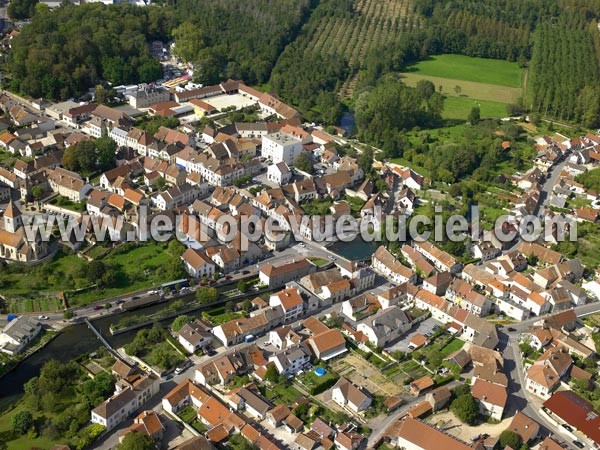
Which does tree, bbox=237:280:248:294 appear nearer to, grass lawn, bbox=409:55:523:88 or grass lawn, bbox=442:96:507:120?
grass lawn, bbox=442:96:507:120

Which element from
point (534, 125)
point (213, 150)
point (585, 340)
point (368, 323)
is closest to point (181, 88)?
point (213, 150)

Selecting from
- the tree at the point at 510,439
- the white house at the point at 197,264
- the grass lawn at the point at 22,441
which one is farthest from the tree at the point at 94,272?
the tree at the point at 510,439

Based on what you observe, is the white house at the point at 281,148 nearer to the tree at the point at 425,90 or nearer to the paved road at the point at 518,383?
the tree at the point at 425,90

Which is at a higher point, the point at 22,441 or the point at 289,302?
the point at 289,302

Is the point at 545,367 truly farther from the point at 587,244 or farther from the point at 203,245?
the point at 203,245

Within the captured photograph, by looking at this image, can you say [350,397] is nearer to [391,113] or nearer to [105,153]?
[105,153]

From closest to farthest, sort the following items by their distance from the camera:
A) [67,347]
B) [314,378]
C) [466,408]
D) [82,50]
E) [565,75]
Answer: [466,408] < [314,378] < [67,347] < [82,50] < [565,75]

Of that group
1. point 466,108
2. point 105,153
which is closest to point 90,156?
point 105,153
